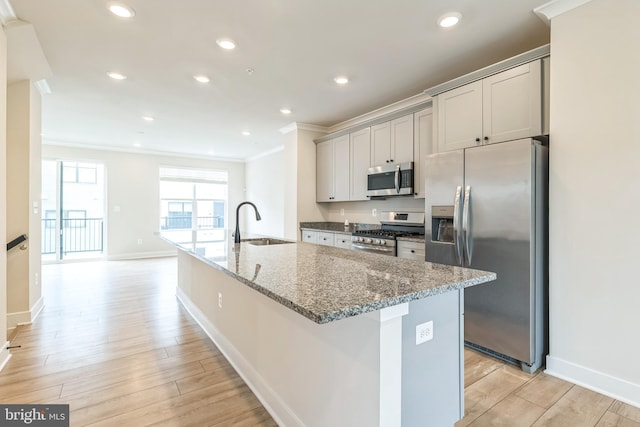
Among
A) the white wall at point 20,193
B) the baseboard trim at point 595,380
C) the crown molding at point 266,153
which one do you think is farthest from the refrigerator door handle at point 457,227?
the crown molding at point 266,153

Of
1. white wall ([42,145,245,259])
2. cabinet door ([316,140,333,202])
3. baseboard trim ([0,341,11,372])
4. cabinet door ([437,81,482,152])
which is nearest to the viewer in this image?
baseboard trim ([0,341,11,372])

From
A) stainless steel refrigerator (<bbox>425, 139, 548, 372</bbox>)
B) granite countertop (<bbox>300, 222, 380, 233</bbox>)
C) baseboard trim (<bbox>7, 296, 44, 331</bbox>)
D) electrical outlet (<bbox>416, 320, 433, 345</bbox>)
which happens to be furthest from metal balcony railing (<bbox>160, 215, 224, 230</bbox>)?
electrical outlet (<bbox>416, 320, 433, 345</bbox>)

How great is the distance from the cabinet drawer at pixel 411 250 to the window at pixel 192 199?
18.3 ft

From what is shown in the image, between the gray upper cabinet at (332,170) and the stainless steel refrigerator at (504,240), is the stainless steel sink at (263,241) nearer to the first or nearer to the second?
the stainless steel refrigerator at (504,240)

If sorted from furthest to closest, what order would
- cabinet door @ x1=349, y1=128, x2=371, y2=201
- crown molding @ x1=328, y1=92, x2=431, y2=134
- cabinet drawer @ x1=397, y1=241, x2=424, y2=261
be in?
cabinet door @ x1=349, y1=128, x2=371, y2=201 < crown molding @ x1=328, y1=92, x2=431, y2=134 < cabinet drawer @ x1=397, y1=241, x2=424, y2=261

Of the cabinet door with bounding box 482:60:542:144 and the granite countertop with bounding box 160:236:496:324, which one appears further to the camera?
the cabinet door with bounding box 482:60:542:144

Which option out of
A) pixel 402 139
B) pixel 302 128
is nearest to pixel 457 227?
pixel 402 139

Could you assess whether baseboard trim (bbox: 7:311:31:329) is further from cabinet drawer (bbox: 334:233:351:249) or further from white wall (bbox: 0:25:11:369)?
cabinet drawer (bbox: 334:233:351:249)

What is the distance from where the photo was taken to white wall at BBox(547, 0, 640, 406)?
1.91 metres

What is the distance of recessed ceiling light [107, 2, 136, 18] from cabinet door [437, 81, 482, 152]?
2739mm

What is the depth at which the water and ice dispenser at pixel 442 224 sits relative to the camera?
2.73 meters

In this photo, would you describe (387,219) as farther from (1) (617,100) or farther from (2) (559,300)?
(1) (617,100)

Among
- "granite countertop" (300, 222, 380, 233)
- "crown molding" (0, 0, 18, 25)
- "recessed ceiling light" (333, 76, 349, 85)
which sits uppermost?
"recessed ceiling light" (333, 76, 349, 85)

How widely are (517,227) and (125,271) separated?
6300 millimetres
